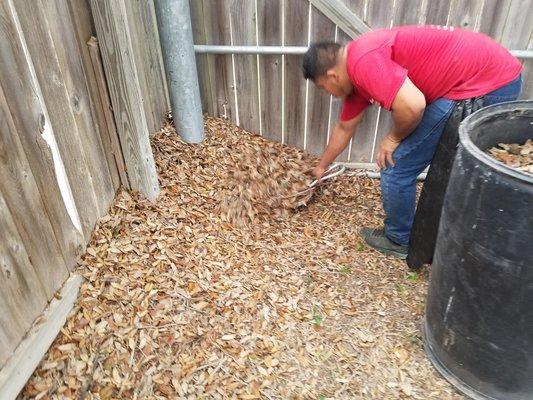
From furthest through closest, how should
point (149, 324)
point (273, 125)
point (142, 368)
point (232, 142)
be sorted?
point (273, 125) < point (232, 142) < point (149, 324) < point (142, 368)

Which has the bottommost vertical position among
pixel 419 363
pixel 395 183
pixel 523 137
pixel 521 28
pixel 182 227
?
pixel 419 363

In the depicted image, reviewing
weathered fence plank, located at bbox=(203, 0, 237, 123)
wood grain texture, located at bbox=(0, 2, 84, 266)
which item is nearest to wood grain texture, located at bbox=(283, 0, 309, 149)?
weathered fence plank, located at bbox=(203, 0, 237, 123)

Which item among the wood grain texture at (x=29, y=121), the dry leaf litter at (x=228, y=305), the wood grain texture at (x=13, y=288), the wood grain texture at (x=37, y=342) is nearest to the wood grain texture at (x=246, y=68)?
the dry leaf litter at (x=228, y=305)

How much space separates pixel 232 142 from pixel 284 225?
92 centimetres

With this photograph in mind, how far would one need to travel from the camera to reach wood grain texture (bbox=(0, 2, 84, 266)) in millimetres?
1958

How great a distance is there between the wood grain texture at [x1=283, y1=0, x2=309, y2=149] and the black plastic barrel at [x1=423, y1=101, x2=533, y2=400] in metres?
1.89

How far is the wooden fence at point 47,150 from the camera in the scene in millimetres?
2025

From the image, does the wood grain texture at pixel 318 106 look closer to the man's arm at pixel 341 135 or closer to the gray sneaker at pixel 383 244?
the man's arm at pixel 341 135

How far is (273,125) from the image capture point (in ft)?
14.0

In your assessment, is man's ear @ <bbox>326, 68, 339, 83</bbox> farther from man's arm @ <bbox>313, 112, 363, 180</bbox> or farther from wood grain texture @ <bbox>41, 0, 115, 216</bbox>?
wood grain texture @ <bbox>41, 0, 115, 216</bbox>

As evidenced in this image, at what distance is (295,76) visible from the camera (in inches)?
156

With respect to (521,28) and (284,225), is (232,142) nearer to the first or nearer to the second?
(284,225)

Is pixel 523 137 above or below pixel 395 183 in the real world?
above

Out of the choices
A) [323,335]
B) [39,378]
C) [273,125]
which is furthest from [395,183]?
[39,378]
